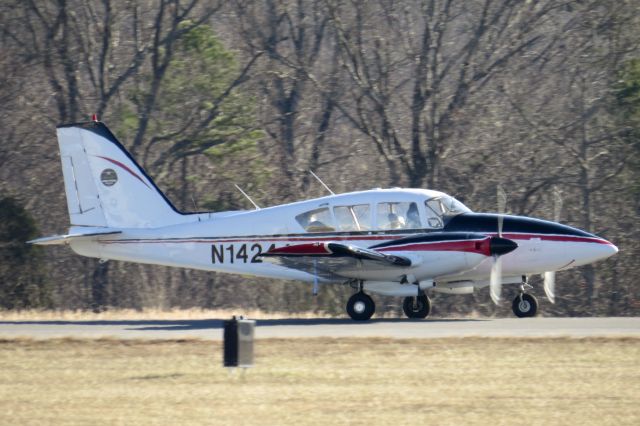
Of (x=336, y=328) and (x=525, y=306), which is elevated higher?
(x=525, y=306)

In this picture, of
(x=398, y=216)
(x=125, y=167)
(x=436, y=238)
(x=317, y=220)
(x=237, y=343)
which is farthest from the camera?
(x=125, y=167)

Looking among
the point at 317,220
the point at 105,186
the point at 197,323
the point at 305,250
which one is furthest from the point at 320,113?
the point at 305,250

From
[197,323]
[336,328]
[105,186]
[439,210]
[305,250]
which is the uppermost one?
[105,186]

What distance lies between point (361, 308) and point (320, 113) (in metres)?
14.8

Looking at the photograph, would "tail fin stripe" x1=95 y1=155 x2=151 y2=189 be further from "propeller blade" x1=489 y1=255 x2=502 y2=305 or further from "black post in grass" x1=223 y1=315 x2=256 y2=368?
"black post in grass" x1=223 y1=315 x2=256 y2=368

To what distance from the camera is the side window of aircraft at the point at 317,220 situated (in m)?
19.0

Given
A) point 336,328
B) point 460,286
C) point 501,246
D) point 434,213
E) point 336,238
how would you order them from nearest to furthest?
point 336,328 < point 501,246 < point 434,213 < point 336,238 < point 460,286

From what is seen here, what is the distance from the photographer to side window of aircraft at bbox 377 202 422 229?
18.5 m

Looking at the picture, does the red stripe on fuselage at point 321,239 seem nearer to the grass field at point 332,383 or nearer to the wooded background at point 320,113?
the grass field at point 332,383

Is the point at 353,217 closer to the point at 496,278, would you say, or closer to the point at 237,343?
the point at 496,278

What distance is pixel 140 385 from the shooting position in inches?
448

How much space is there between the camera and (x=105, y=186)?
20.2 m

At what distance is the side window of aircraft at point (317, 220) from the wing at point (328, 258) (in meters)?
0.72

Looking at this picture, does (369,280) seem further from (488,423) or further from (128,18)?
(128,18)
